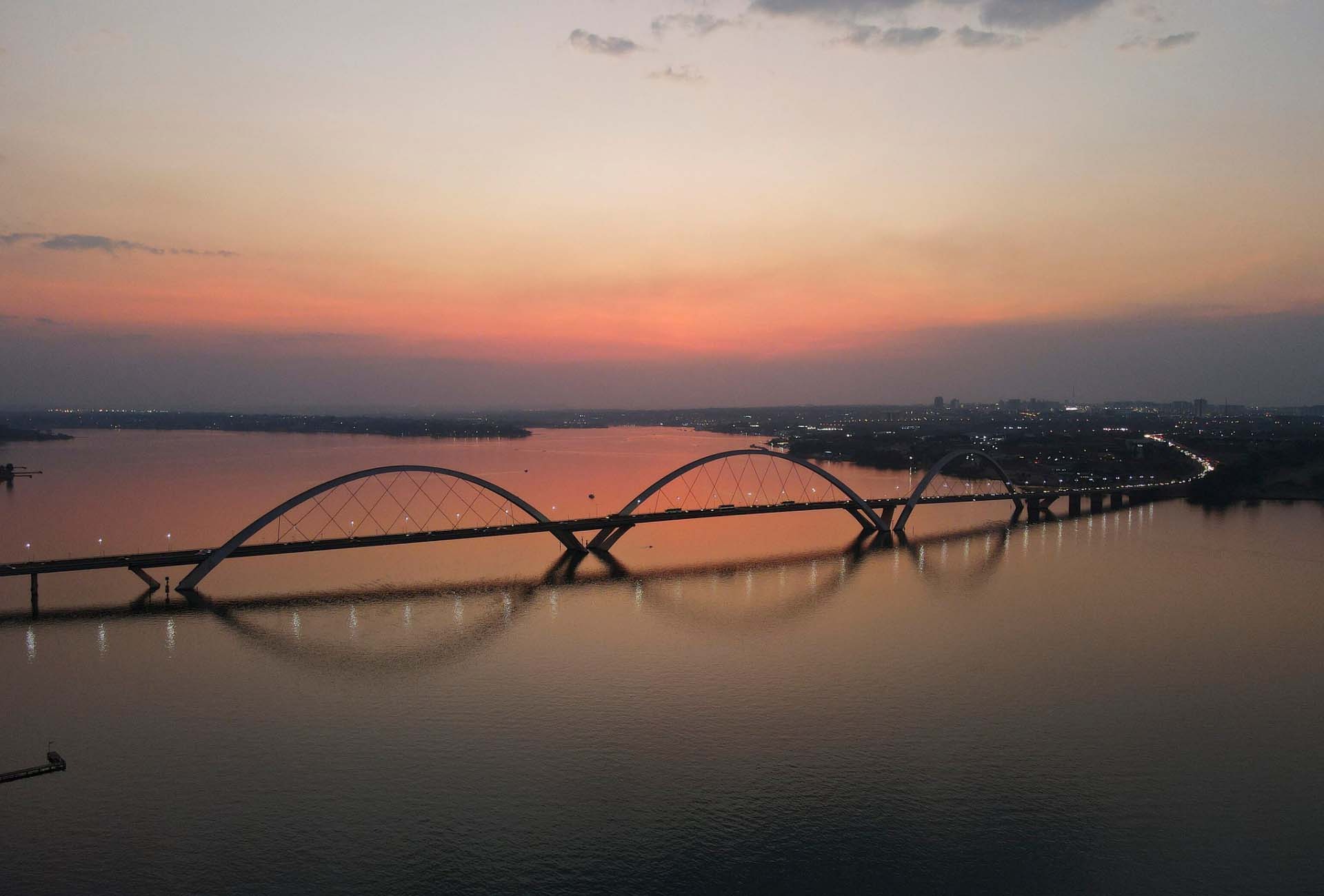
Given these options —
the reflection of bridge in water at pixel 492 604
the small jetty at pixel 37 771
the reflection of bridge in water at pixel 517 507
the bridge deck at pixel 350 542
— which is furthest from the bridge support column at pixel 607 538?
the small jetty at pixel 37 771

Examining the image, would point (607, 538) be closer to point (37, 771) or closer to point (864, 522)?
point (864, 522)

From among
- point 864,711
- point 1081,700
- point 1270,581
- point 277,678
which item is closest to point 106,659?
point 277,678

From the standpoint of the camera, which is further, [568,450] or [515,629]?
[568,450]

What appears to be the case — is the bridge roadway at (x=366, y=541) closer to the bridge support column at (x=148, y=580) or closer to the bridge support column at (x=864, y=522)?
the bridge support column at (x=148, y=580)

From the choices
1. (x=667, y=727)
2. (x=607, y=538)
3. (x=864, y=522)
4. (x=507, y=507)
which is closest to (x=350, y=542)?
(x=607, y=538)

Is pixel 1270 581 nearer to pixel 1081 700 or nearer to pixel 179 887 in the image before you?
pixel 1081 700
